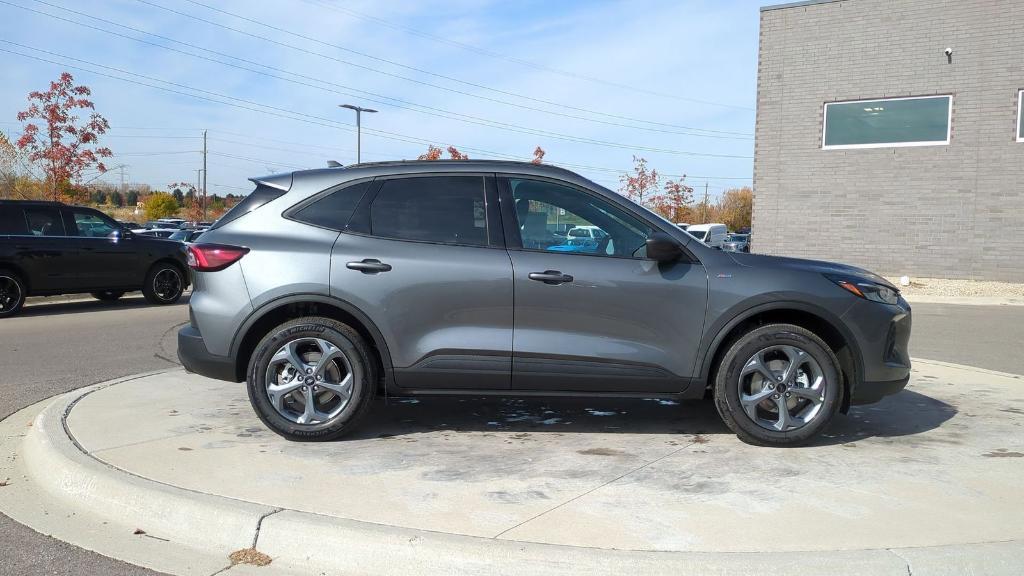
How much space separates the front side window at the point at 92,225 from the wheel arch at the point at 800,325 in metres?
12.2

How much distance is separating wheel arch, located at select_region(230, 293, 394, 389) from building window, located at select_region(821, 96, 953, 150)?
64.5ft

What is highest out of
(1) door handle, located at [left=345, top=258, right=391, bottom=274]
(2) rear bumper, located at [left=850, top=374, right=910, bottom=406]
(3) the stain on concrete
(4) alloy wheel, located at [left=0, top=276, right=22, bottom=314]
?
(1) door handle, located at [left=345, top=258, right=391, bottom=274]

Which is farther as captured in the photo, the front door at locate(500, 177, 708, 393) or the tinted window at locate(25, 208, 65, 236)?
the tinted window at locate(25, 208, 65, 236)

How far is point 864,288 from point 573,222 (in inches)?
73.0

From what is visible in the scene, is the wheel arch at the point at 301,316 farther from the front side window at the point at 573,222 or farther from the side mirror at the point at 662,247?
the side mirror at the point at 662,247

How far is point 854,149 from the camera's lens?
21.6 m

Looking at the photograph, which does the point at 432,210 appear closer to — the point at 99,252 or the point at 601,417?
the point at 601,417

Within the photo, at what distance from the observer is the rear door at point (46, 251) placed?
13.0 metres

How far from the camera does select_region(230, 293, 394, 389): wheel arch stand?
4984mm

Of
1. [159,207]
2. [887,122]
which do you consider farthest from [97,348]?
[159,207]

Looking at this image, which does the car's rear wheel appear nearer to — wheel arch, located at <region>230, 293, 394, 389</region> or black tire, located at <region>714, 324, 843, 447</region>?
wheel arch, located at <region>230, 293, 394, 389</region>

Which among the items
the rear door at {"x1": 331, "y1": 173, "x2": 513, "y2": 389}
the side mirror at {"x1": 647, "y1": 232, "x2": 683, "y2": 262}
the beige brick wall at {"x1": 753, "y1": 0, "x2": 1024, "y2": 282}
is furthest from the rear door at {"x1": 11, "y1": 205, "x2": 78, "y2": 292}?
the beige brick wall at {"x1": 753, "y1": 0, "x2": 1024, "y2": 282}

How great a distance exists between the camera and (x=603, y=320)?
16.3 ft

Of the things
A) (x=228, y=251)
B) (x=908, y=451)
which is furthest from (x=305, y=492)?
(x=908, y=451)
